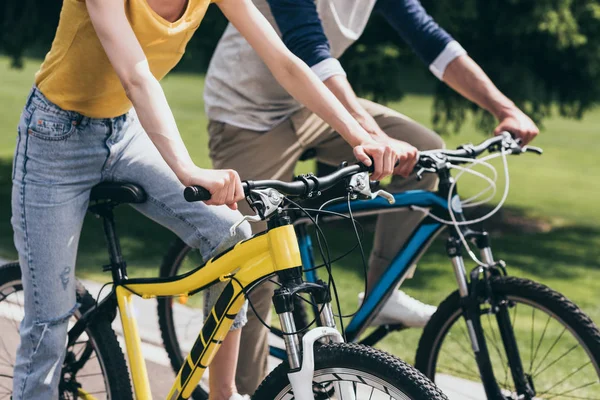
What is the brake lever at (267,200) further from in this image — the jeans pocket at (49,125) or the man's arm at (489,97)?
the man's arm at (489,97)

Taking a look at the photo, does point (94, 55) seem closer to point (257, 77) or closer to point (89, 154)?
point (89, 154)

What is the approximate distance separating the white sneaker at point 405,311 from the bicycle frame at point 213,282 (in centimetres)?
104

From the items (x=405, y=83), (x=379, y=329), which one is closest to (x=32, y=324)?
(x=379, y=329)

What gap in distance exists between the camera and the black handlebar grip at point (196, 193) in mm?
2316

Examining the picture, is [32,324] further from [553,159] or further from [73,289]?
[553,159]

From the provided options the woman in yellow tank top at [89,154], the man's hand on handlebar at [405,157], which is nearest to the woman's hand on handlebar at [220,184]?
the woman in yellow tank top at [89,154]

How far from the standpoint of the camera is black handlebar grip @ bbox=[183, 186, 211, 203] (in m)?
2.32

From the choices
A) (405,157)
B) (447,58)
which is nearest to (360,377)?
(405,157)

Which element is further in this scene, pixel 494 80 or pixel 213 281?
pixel 494 80

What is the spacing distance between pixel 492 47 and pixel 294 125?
13.3ft

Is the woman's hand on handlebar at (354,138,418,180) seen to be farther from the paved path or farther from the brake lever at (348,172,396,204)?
the paved path

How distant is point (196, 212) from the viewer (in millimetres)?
2939

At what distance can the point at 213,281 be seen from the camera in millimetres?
2744

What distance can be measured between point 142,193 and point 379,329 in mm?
1241
